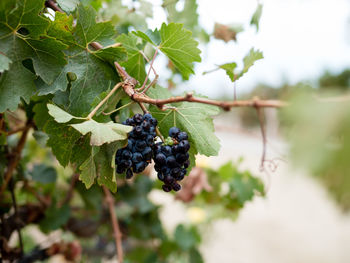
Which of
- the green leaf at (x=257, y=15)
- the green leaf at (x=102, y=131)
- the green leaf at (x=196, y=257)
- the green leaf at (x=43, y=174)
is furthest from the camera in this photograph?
the green leaf at (x=196, y=257)

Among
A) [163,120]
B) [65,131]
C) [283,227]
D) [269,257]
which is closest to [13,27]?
[65,131]

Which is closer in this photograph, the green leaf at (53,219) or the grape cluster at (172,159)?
the grape cluster at (172,159)

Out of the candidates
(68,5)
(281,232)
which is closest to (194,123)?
(68,5)

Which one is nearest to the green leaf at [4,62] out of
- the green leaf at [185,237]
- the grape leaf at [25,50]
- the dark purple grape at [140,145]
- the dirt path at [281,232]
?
the grape leaf at [25,50]

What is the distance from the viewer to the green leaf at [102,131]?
41 centimetres

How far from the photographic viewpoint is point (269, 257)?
3291mm

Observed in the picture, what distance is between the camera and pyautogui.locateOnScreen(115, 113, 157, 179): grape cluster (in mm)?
474

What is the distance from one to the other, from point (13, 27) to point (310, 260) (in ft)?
12.0

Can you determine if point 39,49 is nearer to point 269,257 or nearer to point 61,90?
point 61,90

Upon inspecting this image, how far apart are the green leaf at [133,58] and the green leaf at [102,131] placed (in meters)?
0.21

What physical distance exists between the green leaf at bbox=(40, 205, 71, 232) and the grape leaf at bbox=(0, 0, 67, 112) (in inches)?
25.6

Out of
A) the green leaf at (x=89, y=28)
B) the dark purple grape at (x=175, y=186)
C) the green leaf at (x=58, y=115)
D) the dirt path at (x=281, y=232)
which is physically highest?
the green leaf at (x=89, y=28)

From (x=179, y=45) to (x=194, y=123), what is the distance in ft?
0.51

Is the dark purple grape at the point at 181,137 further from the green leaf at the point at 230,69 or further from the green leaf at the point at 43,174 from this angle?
the green leaf at the point at 43,174
